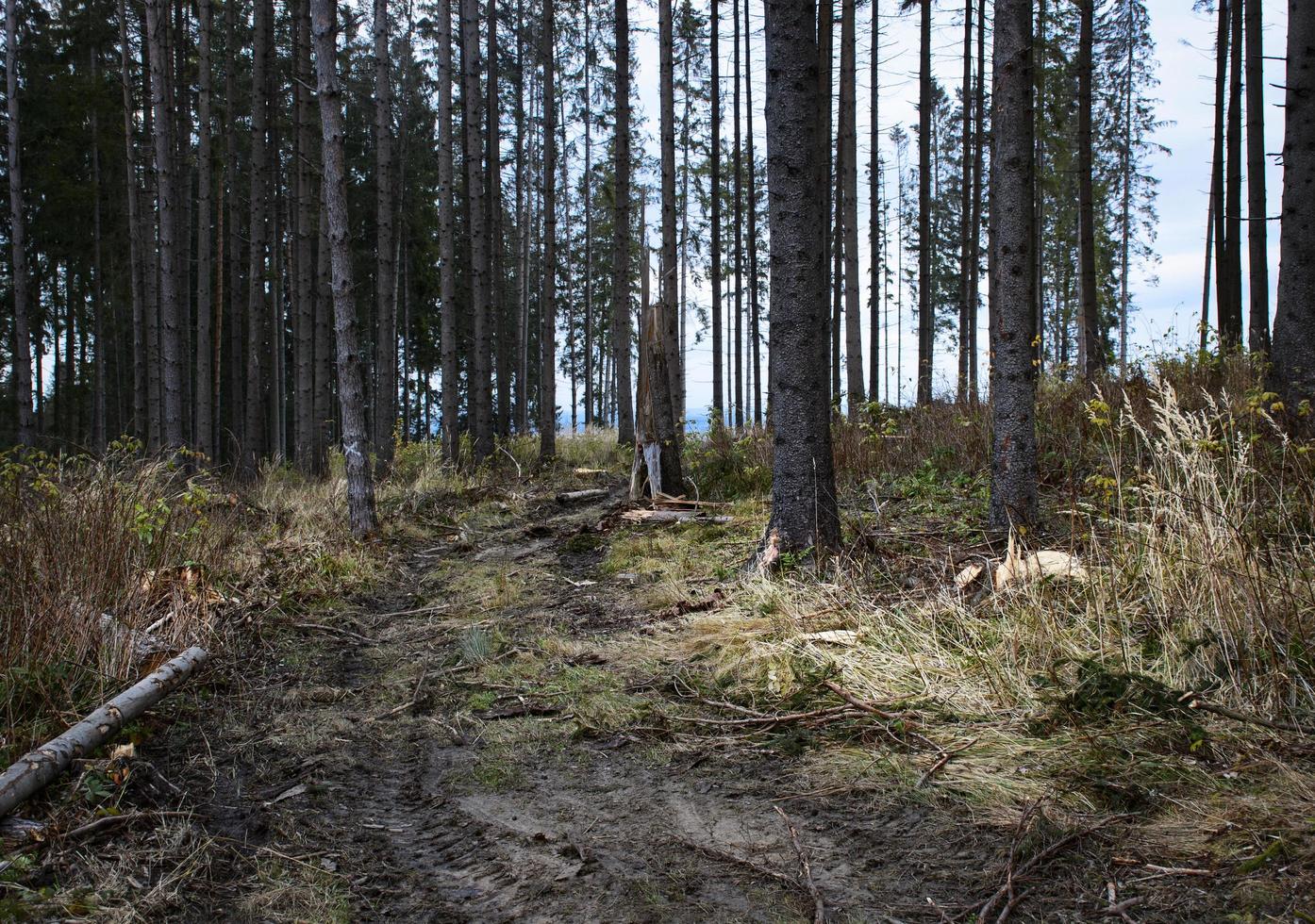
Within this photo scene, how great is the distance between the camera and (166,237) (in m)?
10.8

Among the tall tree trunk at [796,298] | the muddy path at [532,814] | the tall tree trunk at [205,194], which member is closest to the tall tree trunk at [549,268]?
the tall tree trunk at [205,194]

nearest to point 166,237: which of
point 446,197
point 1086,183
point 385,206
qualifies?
point 385,206

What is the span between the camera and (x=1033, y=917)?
196cm

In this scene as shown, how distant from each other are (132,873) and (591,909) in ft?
4.51

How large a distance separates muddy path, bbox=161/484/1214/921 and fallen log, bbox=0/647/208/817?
24cm

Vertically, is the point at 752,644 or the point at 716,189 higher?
the point at 716,189

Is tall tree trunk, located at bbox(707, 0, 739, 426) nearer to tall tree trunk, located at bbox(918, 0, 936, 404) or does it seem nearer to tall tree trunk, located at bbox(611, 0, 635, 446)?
tall tree trunk, located at bbox(611, 0, 635, 446)

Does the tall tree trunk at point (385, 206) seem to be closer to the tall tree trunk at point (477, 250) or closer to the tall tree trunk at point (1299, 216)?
the tall tree trunk at point (477, 250)

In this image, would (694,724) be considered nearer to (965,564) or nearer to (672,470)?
(965,564)

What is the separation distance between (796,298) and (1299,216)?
559cm

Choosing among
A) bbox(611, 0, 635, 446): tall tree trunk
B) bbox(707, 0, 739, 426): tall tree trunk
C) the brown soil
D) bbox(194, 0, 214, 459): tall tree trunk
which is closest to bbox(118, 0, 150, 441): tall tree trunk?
bbox(194, 0, 214, 459): tall tree trunk

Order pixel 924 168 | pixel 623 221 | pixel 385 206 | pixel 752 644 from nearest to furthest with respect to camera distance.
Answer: pixel 752 644 → pixel 385 206 → pixel 623 221 → pixel 924 168

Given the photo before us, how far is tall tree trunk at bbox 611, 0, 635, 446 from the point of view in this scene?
14.3m

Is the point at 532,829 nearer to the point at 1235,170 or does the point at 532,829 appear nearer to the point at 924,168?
the point at 1235,170
